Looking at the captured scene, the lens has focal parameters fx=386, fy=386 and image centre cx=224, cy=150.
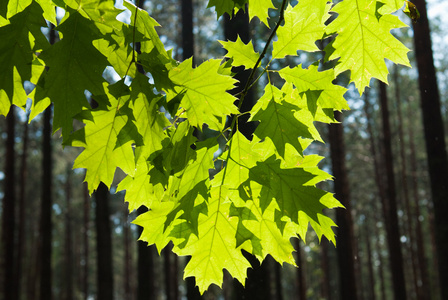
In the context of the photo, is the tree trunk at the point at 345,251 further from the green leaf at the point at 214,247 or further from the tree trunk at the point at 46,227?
the green leaf at the point at 214,247

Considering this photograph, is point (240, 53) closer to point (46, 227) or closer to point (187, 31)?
point (187, 31)

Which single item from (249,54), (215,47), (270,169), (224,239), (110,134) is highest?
(215,47)

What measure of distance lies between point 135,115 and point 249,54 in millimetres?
445

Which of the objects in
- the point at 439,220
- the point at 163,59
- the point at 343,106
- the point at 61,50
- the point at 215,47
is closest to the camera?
the point at 61,50

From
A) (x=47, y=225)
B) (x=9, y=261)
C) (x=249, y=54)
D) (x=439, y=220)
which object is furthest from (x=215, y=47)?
(x=249, y=54)

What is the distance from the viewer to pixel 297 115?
48.6 inches

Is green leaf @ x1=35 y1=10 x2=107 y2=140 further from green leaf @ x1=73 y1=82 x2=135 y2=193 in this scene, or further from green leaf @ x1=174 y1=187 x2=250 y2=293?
green leaf @ x1=174 y1=187 x2=250 y2=293

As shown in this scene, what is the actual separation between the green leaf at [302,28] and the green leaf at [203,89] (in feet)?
0.93

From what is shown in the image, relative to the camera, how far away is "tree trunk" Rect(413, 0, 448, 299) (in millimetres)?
6348

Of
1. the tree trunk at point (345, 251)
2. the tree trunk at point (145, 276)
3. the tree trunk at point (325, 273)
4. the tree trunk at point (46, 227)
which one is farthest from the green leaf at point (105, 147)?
the tree trunk at point (325, 273)

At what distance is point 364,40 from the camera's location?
1.21 metres

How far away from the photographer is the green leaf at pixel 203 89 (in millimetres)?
1111

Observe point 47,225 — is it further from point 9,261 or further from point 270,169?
point 270,169

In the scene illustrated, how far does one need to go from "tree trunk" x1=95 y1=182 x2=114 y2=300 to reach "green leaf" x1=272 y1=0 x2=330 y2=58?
26.8 feet
